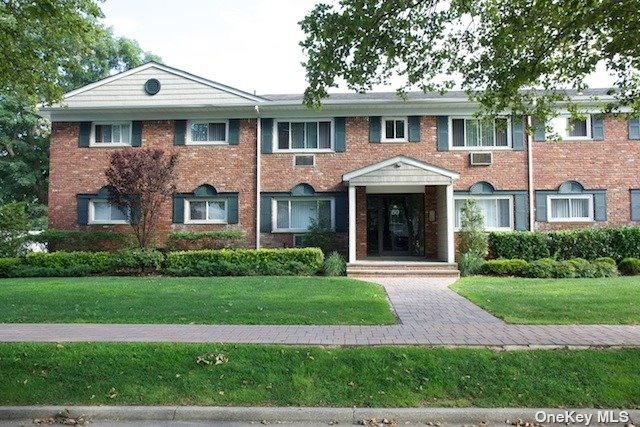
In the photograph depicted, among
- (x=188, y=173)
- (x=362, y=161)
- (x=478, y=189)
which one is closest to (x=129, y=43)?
(x=188, y=173)

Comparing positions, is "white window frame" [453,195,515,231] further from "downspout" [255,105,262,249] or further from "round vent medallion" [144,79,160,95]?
"round vent medallion" [144,79,160,95]

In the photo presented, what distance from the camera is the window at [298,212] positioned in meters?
18.3

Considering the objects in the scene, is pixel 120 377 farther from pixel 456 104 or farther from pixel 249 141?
pixel 456 104

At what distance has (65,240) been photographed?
17.7 metres

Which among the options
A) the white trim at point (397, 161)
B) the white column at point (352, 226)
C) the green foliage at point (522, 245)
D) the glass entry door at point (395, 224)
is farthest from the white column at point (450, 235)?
the white column at point (352, 226)

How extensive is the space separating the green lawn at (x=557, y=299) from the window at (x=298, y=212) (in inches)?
239

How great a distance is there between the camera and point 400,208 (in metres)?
18.8

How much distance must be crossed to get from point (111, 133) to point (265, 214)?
6.81 m

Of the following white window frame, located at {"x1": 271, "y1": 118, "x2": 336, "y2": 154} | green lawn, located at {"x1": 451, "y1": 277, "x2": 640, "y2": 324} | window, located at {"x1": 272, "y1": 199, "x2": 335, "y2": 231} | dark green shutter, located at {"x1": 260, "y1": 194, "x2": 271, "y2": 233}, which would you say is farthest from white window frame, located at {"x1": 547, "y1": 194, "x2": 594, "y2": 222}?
dark green shutter, located at {"x1": 260, "y1": 194, "x2": 271, "y2": 233}

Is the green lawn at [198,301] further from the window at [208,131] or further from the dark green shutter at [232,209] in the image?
the window at [208,131]

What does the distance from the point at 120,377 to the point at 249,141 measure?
1360 centimetres

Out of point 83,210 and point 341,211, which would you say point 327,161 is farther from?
point 83,210

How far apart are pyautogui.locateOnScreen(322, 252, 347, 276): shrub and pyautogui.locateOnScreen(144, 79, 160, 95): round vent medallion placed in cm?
930

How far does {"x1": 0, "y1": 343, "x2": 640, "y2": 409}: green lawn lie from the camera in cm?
520
